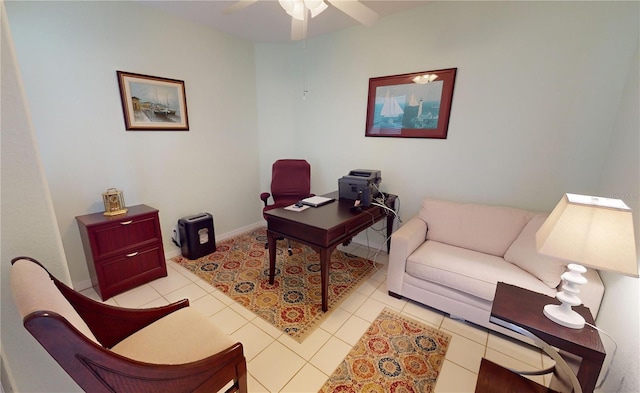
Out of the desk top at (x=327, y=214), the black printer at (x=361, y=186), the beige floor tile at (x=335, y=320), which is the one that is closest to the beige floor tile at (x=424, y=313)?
the beige floor tile at (x=335, y=320)

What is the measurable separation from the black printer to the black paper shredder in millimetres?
1626

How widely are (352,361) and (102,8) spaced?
3.50 meters

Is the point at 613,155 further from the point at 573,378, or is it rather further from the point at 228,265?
the point at 228,265

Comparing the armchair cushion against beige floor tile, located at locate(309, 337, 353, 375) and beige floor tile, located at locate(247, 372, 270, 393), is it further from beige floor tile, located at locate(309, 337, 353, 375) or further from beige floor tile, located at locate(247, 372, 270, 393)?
beige floor tile, located at locate(309, 337, 353, 375)

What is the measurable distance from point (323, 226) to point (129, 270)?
188 cm

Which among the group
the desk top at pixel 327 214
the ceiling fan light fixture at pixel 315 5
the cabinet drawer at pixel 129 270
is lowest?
the cabinet drawer at pixel 129 270

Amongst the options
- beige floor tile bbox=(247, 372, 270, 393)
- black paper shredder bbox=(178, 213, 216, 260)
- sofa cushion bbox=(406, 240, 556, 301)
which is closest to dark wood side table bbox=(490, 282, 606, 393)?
sofa cushion bbox=(406, 240, 556, 301)

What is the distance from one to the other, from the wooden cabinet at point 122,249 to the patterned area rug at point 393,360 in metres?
1.99

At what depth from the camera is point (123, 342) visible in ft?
3.88

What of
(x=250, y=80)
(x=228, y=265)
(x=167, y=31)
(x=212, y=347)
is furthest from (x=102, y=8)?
(x=212, y=347)

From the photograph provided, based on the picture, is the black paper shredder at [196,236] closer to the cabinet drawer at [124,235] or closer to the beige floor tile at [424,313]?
the cabinet drawer at [124,235]

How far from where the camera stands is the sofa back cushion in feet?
7.01

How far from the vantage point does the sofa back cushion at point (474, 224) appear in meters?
2.14

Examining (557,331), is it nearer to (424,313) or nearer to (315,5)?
(424,313)
